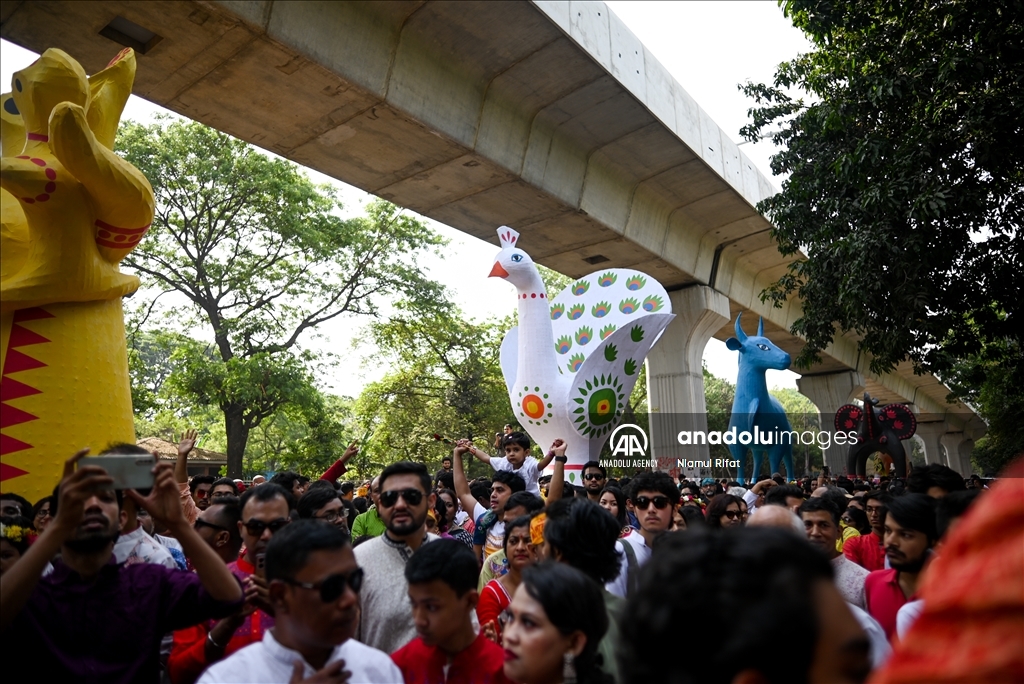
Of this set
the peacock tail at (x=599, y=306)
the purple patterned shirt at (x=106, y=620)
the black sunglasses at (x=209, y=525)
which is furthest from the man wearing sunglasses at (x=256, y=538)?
the peacock tail at (x=599, y=306)

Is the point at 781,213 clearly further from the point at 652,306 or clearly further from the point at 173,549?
the point at 173,549

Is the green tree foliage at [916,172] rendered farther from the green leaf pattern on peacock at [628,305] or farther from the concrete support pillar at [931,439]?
the concrete support pillar at [931,439]

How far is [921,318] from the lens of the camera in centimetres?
731

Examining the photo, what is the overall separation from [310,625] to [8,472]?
288cm

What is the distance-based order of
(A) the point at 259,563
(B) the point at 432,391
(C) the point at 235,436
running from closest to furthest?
1. (A) the point at 259,563
2. (C) the point at 235,436
3. (B) the point at 432,391

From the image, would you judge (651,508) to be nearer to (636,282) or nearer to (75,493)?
(75,493)

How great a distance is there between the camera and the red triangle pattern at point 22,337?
3.99 meters

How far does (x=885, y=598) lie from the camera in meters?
2.76

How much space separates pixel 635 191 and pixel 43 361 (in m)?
8.81

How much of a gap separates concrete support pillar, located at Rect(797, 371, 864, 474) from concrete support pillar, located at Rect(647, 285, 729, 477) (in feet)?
34.5

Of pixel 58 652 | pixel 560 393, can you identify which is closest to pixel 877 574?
pixel 58 652

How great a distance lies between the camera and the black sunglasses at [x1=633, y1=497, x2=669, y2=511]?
11.4 feet

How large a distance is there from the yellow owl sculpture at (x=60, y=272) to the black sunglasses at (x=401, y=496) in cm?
203

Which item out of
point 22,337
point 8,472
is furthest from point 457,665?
point 22,337
